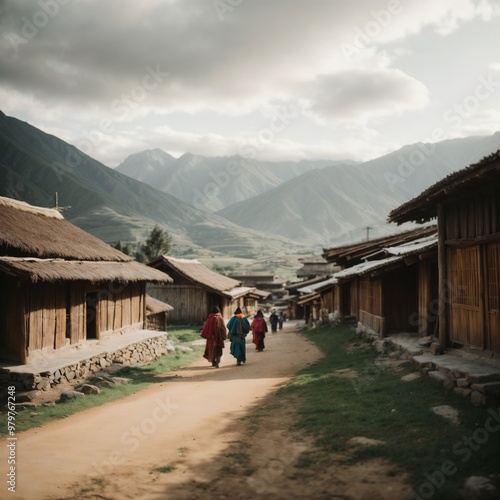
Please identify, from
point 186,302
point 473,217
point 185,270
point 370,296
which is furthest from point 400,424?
point 186,302

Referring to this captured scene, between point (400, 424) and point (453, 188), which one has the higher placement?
point (453, 188)

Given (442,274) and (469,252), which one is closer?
(469,252)

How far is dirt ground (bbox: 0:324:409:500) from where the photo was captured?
481 cm

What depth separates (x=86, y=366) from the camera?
12.5 meters

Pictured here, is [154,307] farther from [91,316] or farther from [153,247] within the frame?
[153,247]

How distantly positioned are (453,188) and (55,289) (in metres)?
11.3

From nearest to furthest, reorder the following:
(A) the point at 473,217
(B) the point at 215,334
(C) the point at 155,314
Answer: (A) the point at 473,217 < (B) the point at 215,334 < (C) the point at 155,314

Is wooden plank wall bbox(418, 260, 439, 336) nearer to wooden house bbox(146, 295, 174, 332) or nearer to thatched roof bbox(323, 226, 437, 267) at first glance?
thatched roof bbox(323, 226, 437, 267)

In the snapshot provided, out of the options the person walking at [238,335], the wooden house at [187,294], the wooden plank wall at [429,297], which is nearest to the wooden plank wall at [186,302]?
the wooden house at [187,294]

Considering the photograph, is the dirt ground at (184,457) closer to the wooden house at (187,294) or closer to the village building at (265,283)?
the wooden house at (187,294)

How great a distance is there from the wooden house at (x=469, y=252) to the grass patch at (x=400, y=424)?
1.49m

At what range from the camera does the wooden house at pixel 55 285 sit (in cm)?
1119

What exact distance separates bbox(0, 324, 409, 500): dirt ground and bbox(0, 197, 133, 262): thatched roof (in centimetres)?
572

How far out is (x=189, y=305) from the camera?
3144cm
